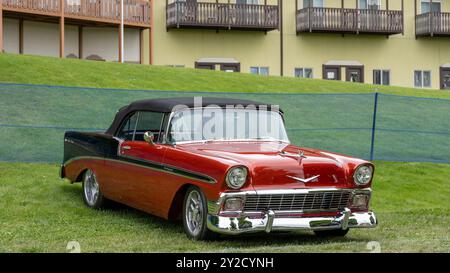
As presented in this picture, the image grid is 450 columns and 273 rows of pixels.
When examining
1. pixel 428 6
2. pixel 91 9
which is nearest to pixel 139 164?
pixel 91 9

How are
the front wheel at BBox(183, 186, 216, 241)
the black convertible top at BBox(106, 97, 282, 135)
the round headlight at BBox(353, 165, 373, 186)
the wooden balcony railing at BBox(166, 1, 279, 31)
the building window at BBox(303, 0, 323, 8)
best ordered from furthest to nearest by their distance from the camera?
the building window at BBox(303, 0, 323, 8) → the wooden balcony railing at BBox(166, 1, 279, 31) → the black convertible top at BBox(106, 97, 282, 135) → the round headlight at BBox(353, 165, 373, 186) → the front wheel at BBox(183, 186, 216, 241)

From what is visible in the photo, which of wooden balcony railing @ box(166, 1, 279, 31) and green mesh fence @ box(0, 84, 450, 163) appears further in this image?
wooden balcony railing @ box(166, 1, 279, 31)

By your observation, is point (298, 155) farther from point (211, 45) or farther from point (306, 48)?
point (306, 48)

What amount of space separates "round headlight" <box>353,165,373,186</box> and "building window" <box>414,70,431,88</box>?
3254 cm

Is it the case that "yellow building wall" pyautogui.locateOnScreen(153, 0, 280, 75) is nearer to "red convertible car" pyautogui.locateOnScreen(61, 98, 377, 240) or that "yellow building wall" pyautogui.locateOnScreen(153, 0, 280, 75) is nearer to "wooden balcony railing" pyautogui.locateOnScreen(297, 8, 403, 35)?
"wooden balcony railing" pyautogui.locateOnScreen(297, 8, 403, 35)

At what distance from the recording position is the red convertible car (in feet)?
26.0

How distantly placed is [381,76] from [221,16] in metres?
9.18

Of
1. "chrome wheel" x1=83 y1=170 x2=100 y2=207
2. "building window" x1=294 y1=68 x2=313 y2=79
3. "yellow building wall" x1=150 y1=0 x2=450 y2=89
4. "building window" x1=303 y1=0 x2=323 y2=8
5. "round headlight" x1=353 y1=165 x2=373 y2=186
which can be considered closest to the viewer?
"round headlight" x1=353 y1=165 x2=373 y2=186

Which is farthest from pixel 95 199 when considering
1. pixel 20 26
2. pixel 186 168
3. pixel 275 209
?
pixel 20 26

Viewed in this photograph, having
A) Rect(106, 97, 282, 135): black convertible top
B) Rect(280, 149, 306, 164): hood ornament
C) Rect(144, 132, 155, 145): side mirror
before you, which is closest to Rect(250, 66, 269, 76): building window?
Rect(106, 97, 282, 135): black convertible top

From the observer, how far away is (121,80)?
917 inches
